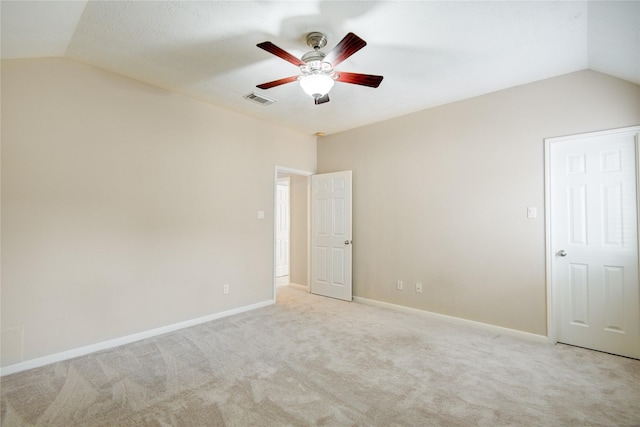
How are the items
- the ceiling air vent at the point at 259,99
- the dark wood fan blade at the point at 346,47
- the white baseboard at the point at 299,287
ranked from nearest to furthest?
the dark wood fan blade at the point at 346,47
the ceiling air vent at the point at 259,99
the white baseboard at the point at 299,287

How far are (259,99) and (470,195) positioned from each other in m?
2.82

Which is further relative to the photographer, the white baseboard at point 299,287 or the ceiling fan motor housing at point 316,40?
the white baseboard at point 299,287

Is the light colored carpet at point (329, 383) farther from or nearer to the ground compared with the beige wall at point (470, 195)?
nearer to the ground

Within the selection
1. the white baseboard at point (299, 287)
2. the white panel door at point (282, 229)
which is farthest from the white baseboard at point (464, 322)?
the white panel door at point (282, 229)

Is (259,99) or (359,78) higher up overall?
(259,99)

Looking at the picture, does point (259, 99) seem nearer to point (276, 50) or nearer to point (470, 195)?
point (276, 50)

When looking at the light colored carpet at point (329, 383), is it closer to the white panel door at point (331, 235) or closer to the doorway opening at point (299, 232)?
the white panel door at point (331, 235)

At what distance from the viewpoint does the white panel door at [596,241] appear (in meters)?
2.82

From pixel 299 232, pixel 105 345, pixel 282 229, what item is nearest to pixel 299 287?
pixel 299 232

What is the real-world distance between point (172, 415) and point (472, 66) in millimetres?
3774

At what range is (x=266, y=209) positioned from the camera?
4.58 m

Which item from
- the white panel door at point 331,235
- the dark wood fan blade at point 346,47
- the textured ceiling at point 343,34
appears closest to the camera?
the dark wood fan blade at point 346,47

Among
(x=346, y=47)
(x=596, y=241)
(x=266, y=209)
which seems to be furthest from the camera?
(x=266, y=209)

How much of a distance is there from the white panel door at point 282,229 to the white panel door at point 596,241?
185 inches
